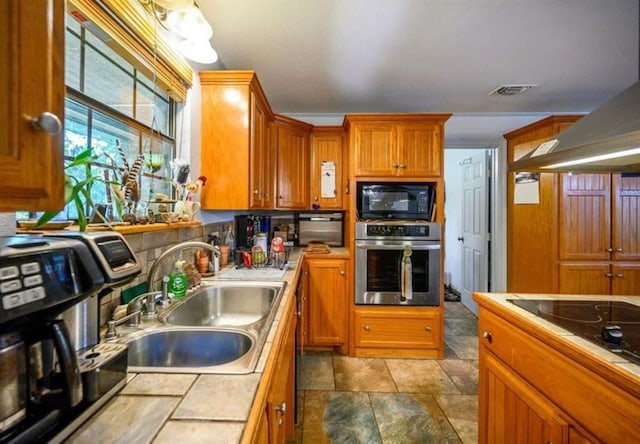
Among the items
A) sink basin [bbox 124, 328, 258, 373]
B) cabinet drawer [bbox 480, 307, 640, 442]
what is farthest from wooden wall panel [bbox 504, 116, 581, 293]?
sink basin [bbox 124, 328, 258, 373]

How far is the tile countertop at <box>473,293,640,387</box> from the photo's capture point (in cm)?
74

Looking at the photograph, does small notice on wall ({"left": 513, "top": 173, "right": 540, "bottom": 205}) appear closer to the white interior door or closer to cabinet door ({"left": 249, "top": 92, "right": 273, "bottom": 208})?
the white interior door

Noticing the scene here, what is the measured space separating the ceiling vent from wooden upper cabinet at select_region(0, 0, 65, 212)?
3.06 meters

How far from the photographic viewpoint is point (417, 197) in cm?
271

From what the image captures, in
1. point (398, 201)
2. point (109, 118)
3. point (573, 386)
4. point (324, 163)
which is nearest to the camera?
point (573, 386)

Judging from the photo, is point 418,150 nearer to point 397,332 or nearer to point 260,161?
point 260,161

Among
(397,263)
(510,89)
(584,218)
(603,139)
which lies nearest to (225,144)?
(397,263)

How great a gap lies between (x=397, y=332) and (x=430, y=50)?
7.52 feet

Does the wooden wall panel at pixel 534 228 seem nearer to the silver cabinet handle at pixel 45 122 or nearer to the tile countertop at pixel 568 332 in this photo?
the tile countertop at pixel 568 332

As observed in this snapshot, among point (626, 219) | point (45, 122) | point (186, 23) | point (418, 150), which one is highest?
point (186, 23)

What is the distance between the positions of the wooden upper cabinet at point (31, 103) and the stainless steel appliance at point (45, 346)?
Answer: 0.12 metres

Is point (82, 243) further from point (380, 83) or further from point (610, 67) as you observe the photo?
point (610, 67)

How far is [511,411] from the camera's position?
3.72 feet

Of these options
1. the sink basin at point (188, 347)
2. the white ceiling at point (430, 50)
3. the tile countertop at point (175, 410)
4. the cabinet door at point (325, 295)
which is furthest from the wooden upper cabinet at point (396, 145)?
the tile countertop at point (175, 410)
